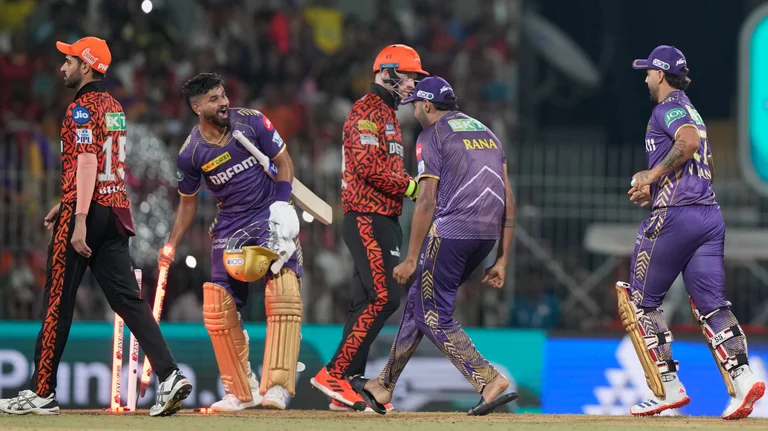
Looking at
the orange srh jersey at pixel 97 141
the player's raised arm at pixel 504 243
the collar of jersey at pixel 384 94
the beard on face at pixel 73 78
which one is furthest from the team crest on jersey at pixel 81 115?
the player's raised arm at pixel 504 243

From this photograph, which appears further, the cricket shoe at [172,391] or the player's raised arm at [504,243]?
the player's raised arm at [504,243]

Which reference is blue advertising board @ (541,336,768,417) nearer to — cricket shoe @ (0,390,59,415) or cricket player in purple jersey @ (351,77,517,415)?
cricket player in purple jersey @ (351,77,517,415)

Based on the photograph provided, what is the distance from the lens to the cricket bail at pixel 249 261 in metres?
9.73

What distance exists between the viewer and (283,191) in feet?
32.2

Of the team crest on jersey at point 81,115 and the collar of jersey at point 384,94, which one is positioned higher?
the collar of jersey at point 384,94

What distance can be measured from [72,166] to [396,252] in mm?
2418

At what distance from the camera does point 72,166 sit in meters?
9.27

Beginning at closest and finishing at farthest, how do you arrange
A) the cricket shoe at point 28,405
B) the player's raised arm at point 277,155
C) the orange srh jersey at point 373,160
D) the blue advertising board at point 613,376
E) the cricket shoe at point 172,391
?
the cricket shoe at point 172,391 < the cricket shoe at point 28,405 < the player's raised arm at point 277,155 < the orange srh jersey at point 373,160 < the blue advertising board at point 613,376

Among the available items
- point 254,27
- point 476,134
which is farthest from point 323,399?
point 254,27

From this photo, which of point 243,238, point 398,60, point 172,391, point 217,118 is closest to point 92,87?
point 217,118

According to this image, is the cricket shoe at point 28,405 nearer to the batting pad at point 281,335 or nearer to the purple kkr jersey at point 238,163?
the batting pad at point 281,335

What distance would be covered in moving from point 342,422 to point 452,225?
160 cm

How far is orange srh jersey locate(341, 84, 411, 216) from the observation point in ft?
32.8

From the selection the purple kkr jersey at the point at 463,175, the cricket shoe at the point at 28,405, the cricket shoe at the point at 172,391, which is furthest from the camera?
the purple kkr jersey at the point at 463,175
